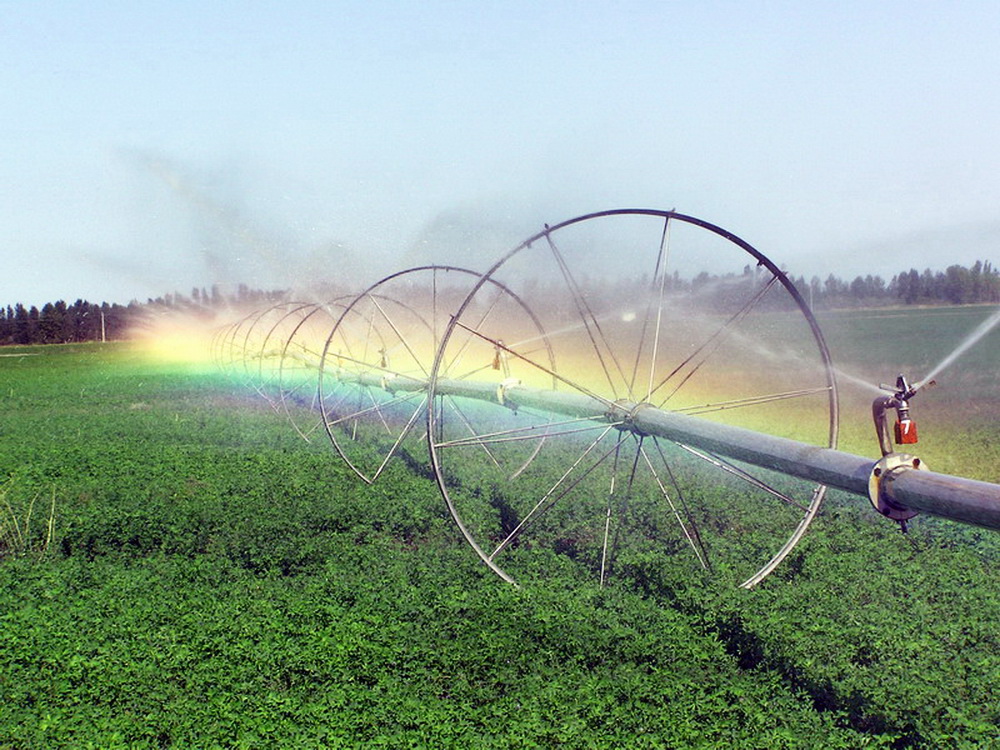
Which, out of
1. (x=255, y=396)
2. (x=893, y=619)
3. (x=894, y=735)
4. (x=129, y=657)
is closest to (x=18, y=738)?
(x=129, y=657)

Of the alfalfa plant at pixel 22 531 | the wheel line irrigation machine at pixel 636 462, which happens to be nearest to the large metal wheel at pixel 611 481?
the wheel line irrigation machine at pixel 636 462

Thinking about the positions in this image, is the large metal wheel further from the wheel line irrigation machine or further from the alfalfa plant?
the alfalfa plant

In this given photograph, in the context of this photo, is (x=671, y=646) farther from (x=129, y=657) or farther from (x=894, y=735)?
(x=129, y=657)

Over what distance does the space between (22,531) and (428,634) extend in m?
5.15

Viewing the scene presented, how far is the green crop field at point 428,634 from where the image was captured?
4578 mm

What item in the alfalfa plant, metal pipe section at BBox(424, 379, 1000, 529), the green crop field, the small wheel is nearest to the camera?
metal pipe section at BBox(424, 379, 1000, 529)

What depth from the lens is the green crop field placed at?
4.58 meters

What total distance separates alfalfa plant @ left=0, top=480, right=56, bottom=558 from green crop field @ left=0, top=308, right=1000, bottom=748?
4cm

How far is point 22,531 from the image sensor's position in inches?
334

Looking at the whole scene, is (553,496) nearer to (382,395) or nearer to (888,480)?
(888,480)

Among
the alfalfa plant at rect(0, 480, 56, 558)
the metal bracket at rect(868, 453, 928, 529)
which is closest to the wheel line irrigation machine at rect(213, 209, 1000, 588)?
the metal bracket at rect(868, 453, 928, 529)

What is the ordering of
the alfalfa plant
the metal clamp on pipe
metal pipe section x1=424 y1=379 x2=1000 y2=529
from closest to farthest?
metal pipe section x1=424 y1=379 x2=1000 y2=529
the metal clamp on pipe
the alfalfa plant

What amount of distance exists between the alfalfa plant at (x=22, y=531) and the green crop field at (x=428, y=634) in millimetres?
38

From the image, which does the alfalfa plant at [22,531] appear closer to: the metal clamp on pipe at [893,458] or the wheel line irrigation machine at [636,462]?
the wheel line irrigation machine at [636,462]
